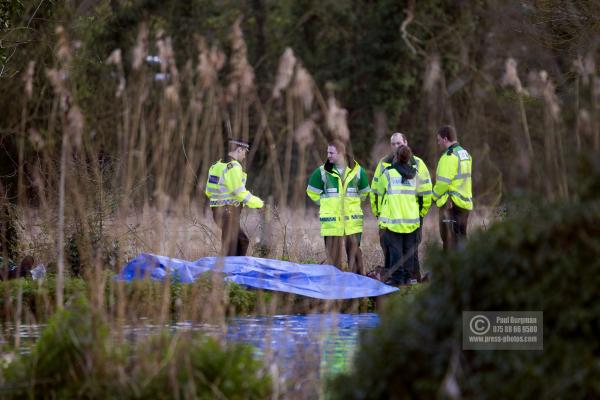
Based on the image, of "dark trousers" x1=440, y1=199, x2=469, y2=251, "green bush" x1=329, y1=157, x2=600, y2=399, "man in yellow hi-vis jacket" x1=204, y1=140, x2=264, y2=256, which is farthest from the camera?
"man in yellow hi-vis jacket" x1=204, y1=140, x2=264, y2=256

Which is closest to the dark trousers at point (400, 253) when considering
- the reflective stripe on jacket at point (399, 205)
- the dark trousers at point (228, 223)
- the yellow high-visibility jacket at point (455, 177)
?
the reflective stripe on jacket at point (399, 205)

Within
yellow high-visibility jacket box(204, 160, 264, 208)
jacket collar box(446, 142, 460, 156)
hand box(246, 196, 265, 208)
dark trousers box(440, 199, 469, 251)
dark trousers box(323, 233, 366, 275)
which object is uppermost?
jacket collar box(446, 142, 460, 156)

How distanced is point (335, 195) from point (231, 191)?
54.4 inches

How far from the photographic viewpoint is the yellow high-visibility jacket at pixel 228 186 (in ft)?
43.4

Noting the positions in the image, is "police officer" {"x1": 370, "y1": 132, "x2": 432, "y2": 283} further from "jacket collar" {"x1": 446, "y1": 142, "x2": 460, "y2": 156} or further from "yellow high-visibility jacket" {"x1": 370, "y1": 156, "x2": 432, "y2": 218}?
"jacket collar" {"x1": 446, "y1": 142, "x2": 460, "y2": 156}

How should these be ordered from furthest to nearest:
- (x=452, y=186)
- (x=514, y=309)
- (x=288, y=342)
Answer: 1. (x=452, y=186)
2. (x=288, y=342)
3. (x=514, y=309)

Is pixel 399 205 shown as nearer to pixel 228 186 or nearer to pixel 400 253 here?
pixel 400 253

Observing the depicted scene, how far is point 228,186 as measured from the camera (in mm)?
13367

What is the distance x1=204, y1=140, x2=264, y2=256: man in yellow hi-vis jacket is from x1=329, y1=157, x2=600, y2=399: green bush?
908 cm

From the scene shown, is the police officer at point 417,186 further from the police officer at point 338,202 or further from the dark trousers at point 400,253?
the police officer at point 338,202

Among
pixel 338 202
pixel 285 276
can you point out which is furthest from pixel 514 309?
pixel 338 202

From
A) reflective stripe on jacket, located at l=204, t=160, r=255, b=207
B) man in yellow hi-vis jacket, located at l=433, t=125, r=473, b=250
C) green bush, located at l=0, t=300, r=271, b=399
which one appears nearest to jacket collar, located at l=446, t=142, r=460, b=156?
man in yellow hi-vis jacket, located at l=433, t=125, r=473, b=250

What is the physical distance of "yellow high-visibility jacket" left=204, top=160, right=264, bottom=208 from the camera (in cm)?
1323

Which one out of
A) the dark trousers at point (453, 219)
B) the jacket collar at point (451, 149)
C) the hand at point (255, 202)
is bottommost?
the dark trousers at point (453, 219)
